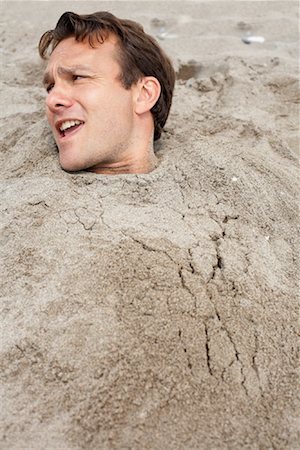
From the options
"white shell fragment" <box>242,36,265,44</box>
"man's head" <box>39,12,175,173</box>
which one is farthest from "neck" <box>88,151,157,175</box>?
A: "white shell fragment" <box>242,36,265,44</box>

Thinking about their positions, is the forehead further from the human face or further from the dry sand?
the dry sand

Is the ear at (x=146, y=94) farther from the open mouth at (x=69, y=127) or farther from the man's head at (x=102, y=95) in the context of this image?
the open mouth at (x=69, y=127)

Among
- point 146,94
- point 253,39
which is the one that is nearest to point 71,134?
point 146,94

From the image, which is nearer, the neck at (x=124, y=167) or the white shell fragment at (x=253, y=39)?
the neck at (x=124, y=167)

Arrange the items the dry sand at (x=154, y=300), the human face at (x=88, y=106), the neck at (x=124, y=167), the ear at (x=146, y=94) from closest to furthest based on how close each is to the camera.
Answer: the dry sand at (x=154, y=300) → the human face at (x=88, y=106) → the neck at (x=124, y=167) → the ear at (x=146, y=94)

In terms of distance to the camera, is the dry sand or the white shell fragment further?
the white shell fragment

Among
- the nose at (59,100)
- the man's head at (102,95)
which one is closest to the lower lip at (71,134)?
the man's head at (102,95)

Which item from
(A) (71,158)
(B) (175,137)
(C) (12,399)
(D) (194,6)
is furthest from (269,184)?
(D) (194,6)

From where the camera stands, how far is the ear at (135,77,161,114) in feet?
7.77

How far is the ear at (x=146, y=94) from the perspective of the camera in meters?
2.37

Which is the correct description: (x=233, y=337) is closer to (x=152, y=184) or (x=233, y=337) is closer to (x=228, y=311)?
(x=228, y=311)

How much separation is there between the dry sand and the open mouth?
0.52 feet

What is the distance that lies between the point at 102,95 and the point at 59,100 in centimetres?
20

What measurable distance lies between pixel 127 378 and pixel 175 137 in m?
1.66
